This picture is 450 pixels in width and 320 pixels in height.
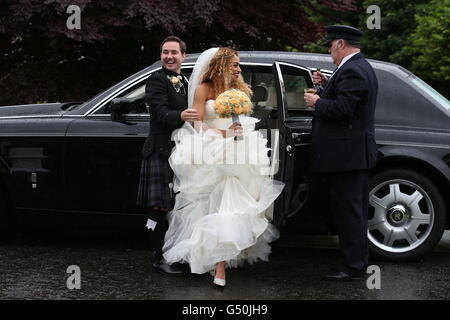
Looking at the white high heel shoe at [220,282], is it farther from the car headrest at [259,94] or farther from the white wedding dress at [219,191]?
the car headrest at [259,94]

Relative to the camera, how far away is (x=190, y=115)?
5324 millimetres

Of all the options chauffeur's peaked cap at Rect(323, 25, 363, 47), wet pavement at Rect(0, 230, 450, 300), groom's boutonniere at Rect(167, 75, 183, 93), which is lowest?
wet pavement at Rect(0, 230, 450, 300)

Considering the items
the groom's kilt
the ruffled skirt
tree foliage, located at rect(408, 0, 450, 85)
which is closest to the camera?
the ruffled skirt

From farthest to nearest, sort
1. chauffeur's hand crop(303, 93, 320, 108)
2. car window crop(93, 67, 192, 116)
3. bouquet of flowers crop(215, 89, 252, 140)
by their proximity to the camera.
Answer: car window crop(93, 67, 192, 116)
chauffeur's hand crop(303, 93, 320, 108)
bouquet of flowers crop(215, 89, 252, 140)

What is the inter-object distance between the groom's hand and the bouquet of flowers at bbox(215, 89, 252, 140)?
17 cm

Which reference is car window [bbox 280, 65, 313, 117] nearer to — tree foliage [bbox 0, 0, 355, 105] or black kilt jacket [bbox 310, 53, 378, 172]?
black kilt jacket [bbox 310, 53, 378, 172]

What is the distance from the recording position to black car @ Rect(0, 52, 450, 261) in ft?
19.5

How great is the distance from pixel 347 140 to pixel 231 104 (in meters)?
0.92

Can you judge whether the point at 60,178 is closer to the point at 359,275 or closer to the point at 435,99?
the point at 359,275

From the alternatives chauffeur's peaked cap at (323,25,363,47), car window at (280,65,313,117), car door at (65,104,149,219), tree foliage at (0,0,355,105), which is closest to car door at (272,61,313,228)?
car window at (280,65,313,117)

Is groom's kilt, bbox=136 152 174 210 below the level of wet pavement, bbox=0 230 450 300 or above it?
above

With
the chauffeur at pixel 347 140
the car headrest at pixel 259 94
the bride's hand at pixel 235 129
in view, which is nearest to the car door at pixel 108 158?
the car headrest at pixel 259 94

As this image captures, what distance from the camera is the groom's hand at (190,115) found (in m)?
5.32

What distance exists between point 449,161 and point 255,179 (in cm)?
163
